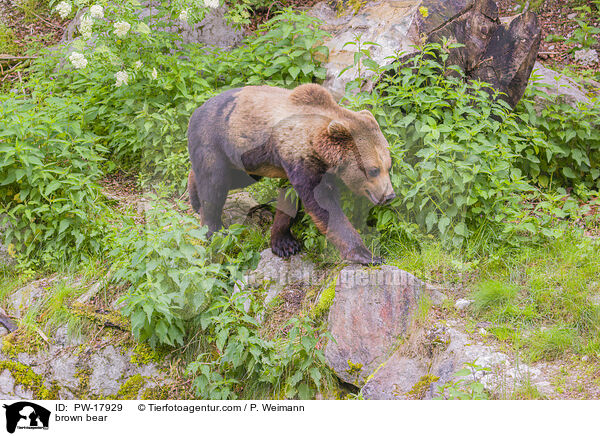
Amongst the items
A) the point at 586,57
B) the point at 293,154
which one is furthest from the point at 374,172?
the point at 586,57

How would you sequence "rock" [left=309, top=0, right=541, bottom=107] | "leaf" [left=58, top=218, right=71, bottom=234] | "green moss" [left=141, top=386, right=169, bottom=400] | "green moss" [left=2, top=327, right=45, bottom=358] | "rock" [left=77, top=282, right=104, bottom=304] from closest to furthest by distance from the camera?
"green moss" [left=141, top=386, right=169, bottom=400] → "green moss" [left=2, top=327, right=45, bottom=358] → "rock" [left=77, top=282, right=104, bottom=304] → "leaf" [left=58, top=218, right=71, bottom=234] → "rock" [left=309, top=0, right=541, bottom=107]

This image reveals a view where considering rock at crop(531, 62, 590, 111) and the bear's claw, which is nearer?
the bear's claw

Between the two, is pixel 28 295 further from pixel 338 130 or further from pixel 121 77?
pixel 338 130

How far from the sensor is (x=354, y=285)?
480 centimetres

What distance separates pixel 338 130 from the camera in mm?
4734

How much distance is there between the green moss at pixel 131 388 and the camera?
4.99 metres

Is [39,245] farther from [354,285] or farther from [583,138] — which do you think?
[583,138]

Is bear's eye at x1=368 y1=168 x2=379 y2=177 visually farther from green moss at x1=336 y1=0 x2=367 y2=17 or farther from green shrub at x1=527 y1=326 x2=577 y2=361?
green moss at x1=336 y1=0 x2=367 y2=17

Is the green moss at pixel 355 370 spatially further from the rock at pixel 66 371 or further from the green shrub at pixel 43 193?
the green shrub at pixel 43 193

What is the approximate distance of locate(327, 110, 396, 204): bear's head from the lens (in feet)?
15.6

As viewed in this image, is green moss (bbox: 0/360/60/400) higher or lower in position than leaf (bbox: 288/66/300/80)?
lower
